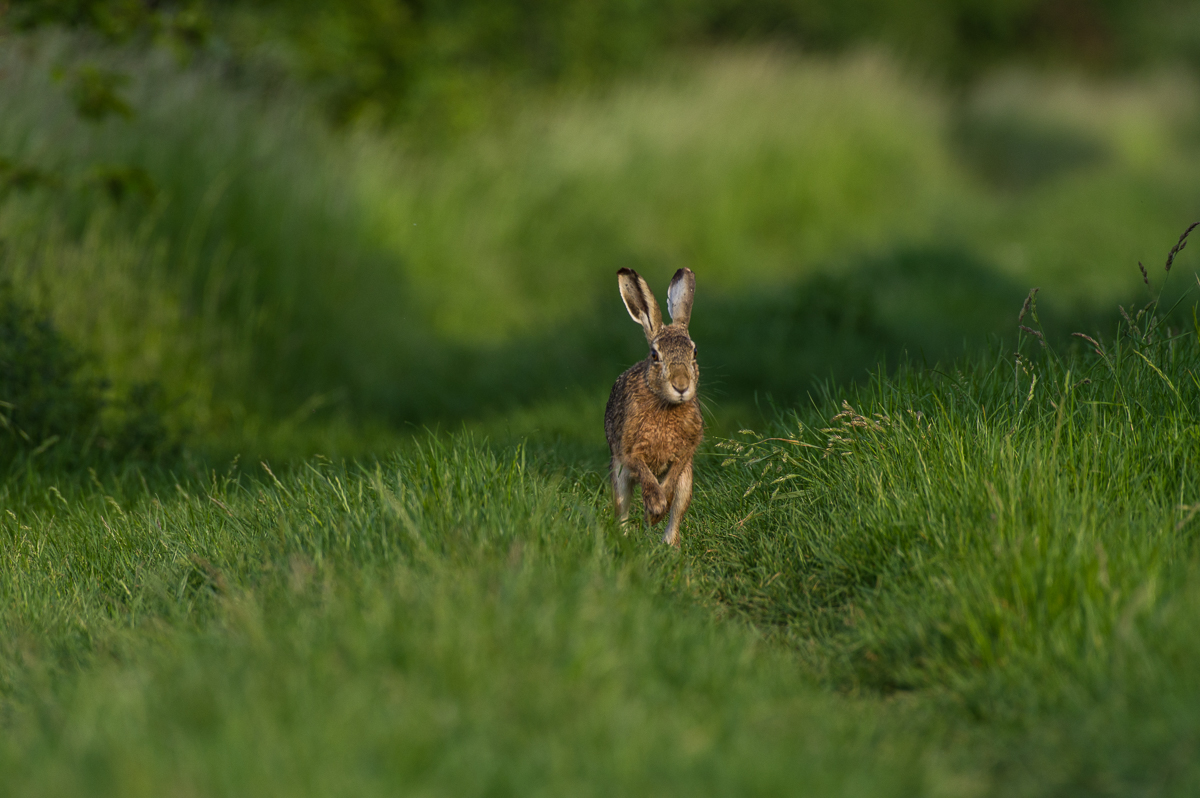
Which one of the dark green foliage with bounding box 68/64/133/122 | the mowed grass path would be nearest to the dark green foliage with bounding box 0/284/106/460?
the dark green foliage with bounding box 68/64/133/122

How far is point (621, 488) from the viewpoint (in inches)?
168

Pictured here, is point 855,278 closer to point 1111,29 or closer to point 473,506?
point 473,506

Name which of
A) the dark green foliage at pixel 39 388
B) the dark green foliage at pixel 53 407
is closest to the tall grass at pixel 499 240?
the dark green foliage at pixel 53 407

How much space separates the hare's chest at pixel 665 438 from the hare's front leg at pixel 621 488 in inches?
3.3

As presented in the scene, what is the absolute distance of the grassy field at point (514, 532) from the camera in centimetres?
260

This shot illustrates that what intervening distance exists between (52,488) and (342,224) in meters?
4.84

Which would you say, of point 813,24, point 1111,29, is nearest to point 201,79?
point 813,24

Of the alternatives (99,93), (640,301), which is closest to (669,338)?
(640,301)

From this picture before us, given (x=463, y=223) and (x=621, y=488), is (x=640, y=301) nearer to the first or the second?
(x=621, y=488)

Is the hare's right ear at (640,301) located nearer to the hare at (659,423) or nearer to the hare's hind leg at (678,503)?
the hare at (659,423)

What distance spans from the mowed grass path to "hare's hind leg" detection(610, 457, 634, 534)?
13 centimetres

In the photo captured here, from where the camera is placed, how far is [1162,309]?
278 inches

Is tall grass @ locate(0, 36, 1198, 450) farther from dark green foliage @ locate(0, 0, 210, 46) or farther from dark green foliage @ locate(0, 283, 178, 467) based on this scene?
dark green foliage @ locate(0, 283, 178, 467)

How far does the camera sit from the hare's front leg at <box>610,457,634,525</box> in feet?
13.9
